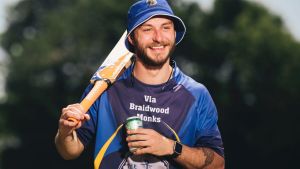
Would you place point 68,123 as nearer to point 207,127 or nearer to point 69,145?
point 69,145

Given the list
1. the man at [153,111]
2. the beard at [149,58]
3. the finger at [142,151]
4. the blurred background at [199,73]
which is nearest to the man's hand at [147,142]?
the finger at [142,151]

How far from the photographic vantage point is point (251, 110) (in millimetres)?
41625

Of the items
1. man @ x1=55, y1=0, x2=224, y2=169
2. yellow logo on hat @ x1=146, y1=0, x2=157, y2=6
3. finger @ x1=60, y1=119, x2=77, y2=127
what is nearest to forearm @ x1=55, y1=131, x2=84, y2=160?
man @ x1=55, y1=0, x2=224, y2=169

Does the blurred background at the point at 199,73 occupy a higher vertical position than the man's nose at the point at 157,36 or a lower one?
higher

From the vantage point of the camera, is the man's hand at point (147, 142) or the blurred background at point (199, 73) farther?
the blurred background at point (199, 73)

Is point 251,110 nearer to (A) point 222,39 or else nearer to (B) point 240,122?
(B) point 240,122

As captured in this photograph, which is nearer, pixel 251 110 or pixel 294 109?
pixel 294 109

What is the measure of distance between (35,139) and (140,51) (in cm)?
4256

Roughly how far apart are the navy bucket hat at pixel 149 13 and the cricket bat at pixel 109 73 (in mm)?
347

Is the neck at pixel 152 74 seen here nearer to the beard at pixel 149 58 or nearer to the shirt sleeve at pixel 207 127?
the beard at pixel 149 58

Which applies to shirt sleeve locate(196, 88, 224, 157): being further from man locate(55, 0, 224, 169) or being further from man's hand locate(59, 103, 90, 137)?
man's hand locate(59, 103, 90, 137)

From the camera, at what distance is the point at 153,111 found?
525 centimetres

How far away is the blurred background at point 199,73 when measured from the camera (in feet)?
130

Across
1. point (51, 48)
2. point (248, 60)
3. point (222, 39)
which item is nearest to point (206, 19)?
point (222, 39)
